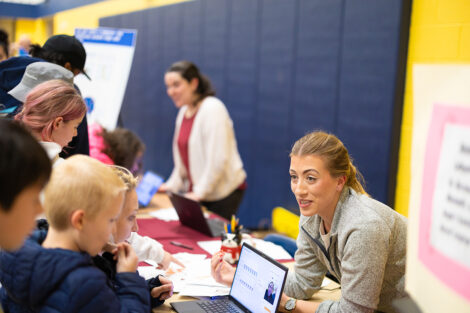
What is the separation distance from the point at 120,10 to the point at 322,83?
16.7ft

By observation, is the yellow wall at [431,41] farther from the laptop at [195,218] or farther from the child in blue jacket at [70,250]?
the child in blue jacket at [70,250]

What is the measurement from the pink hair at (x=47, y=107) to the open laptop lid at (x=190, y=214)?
0.92 meters

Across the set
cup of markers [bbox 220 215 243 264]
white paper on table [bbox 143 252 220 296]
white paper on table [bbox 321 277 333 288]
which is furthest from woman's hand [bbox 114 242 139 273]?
white paper on table [bbox 321 277 333 288]

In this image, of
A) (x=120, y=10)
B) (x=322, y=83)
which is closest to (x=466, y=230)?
(x=322, y=83)

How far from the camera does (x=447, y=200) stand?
78 cm

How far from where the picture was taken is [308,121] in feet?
13.0

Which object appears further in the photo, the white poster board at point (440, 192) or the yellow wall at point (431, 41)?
the yellow wall at point (431, 41)

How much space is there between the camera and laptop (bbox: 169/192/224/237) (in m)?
2.68

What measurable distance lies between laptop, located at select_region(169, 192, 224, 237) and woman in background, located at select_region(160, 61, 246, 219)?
2.18 feet

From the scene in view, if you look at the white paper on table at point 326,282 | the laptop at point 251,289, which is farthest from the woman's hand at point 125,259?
the white paper on table at point 326,282

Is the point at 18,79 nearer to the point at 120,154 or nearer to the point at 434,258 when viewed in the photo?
the point at 120,154

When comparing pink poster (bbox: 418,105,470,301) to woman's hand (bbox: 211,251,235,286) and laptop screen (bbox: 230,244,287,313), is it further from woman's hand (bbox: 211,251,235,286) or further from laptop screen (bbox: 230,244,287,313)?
woman's hand (bbox: 211,251,235,286)

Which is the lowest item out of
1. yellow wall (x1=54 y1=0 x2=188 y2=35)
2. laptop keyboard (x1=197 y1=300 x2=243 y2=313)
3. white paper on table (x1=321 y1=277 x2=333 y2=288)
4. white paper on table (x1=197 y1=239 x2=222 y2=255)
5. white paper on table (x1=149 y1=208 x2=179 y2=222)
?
white paper on table (x1=149 y1=208 x2=179 y2=222)

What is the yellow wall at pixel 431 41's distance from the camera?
275 cm
